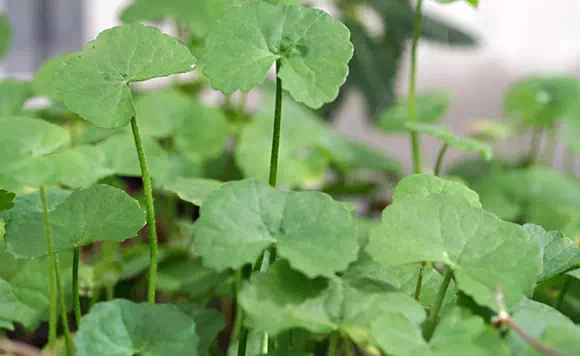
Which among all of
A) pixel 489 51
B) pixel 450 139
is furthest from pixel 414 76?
pixel 489 51

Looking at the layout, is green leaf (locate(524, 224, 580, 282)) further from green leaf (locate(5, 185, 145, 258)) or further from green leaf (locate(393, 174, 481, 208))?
green leaf (locate(5, 185, 145, 258))

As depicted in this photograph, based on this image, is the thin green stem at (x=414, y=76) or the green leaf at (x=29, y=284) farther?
the thin green stem at (x=414, y=76)

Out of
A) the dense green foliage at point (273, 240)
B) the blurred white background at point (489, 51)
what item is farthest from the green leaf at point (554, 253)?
the blurred white background at point (489, 51)

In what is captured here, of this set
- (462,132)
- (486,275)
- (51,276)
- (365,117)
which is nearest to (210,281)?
(51,276)

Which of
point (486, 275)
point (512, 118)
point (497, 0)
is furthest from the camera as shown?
point (497, 0)

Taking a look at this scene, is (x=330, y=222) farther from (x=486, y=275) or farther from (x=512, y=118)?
(x=512, y=118)

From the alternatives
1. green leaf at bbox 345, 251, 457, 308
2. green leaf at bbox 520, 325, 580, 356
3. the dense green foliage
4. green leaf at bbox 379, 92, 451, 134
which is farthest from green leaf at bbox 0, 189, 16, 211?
green leaf at bbox 379, 92, 451, 134

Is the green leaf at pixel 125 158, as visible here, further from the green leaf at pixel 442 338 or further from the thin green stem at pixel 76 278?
the green leaf at pixel 442 338
